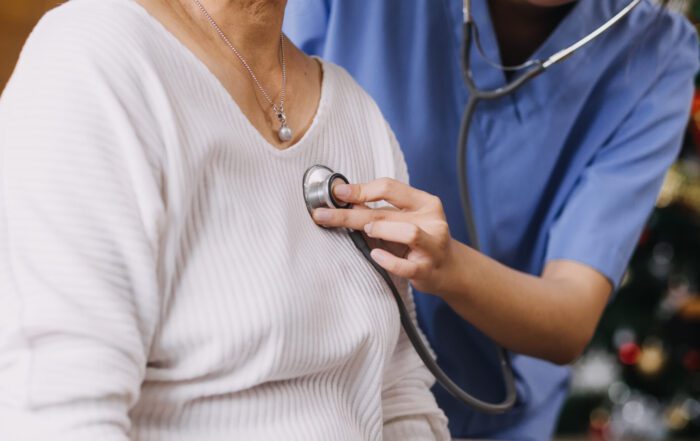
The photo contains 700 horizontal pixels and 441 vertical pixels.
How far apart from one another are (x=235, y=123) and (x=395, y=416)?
389 mm

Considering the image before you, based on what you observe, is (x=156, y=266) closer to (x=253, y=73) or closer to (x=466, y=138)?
(x=253, y=73)

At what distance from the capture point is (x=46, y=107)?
70 centimetres

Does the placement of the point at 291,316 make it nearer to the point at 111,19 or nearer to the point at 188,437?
the point at 188,437

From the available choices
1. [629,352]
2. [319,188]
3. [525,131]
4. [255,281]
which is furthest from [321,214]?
[629,352]

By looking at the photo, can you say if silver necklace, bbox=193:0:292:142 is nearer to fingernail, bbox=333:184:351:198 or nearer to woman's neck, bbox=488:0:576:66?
fingernail, bbox=333:184:351:198

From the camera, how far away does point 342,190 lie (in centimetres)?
92

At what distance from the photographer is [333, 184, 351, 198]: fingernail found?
91cm

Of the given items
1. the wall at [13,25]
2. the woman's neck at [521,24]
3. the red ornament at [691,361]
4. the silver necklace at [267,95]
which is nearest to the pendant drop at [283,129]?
the silver necklace at [267,95]

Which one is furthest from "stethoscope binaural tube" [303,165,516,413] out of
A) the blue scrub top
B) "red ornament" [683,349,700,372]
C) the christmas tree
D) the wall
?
the wall

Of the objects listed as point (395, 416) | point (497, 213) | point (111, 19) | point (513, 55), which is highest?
point (111, 19)

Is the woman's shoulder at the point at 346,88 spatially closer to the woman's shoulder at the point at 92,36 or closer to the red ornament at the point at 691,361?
the woman's shoulder at the point at 92,36

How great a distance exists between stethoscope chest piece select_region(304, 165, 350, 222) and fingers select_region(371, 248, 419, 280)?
67mm

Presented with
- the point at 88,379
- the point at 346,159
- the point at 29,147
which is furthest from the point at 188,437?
the point at 346,159

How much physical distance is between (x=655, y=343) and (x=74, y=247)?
2342mm
